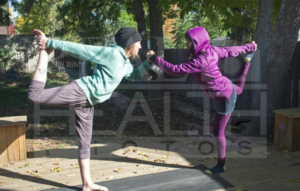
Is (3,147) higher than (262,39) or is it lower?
lower

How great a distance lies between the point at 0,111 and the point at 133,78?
277 inches

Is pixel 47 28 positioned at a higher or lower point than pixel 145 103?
higher

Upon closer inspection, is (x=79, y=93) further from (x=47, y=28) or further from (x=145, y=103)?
(x=47, y=28)

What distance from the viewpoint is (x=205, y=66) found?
13.0 ft

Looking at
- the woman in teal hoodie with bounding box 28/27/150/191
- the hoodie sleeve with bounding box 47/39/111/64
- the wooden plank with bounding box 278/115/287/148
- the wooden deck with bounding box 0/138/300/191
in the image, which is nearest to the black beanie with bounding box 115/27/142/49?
the woman in teal hoodie with bounding box 28/27/150/191

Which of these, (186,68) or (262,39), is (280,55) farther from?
(186,68)

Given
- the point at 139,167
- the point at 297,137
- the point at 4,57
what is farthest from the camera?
the point at 4,57

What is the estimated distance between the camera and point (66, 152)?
555cm

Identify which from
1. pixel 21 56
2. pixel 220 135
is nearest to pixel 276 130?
pixel 220 135

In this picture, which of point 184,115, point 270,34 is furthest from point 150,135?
point 270,34

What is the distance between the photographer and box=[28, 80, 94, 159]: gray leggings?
3301 mm

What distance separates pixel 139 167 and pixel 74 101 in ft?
5.81

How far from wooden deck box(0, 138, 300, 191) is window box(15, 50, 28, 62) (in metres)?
15.1

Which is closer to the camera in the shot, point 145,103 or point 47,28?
point 145,103
